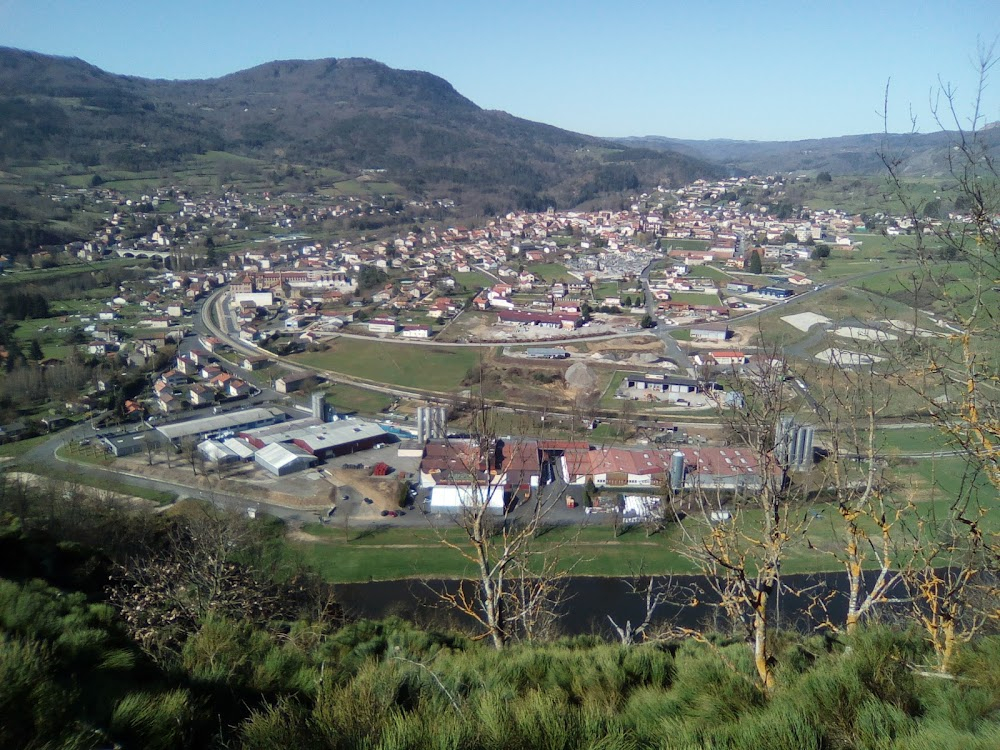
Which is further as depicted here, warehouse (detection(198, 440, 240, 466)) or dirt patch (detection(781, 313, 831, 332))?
dirt patch (detection(781, 313, 831, 332))

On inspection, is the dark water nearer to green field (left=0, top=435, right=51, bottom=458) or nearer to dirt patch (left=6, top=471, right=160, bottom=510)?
dirt patch (left=6, top=471, right=160, bottom=510)

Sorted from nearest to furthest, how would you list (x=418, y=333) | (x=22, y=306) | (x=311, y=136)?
1. (x=418, y=333)
2. (x=22, y=306)
3. (x=311, y=136)

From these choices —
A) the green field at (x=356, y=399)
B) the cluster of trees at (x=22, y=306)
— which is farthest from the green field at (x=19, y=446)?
the cluster of trees at (x=22, y=306)

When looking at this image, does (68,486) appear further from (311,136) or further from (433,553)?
(311,136)

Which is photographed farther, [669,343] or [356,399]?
[669,343]

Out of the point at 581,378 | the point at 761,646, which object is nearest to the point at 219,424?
the point at 581,378

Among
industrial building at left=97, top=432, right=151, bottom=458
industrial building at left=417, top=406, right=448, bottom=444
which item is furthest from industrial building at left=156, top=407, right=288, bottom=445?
industrial building at left=417, top=406, right=448, bottom=444
